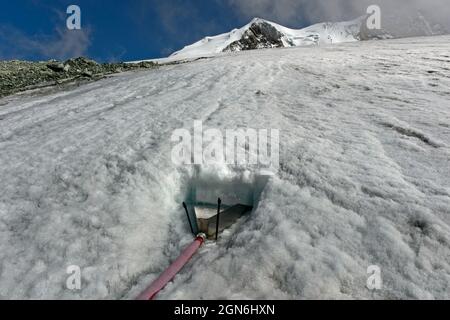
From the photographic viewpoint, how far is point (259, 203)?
164 inches

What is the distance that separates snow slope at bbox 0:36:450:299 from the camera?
3.24 meters

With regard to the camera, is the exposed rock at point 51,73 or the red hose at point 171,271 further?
the exposed rock at point 51,73

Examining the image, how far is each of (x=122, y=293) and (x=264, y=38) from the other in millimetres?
194476

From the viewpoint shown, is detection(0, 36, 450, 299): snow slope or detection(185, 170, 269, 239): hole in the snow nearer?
detection(0, 36, 450, 299): snow slope

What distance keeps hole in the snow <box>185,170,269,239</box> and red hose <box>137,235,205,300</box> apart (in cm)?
52

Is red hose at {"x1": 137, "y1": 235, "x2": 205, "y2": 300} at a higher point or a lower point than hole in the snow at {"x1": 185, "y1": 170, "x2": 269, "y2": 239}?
lower

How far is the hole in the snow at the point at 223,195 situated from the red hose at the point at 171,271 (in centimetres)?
52

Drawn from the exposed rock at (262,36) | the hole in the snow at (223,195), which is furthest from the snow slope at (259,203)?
the exposed rock at (262,36)

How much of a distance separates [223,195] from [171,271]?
1.49 m

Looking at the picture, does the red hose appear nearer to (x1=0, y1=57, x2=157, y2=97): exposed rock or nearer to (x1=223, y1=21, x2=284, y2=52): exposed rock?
(x1=0, y1=57, x2=157, y2=97): exposed rock

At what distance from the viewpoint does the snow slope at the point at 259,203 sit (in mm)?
3240

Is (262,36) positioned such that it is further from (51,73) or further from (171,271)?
(171,271)

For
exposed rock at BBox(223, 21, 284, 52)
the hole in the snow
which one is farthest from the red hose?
exposed rock at BBox(223, 21, 284, 52)

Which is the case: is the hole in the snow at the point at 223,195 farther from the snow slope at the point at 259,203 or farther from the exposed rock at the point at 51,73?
the exposed rock at the point at 51,73
